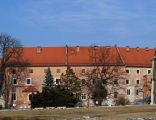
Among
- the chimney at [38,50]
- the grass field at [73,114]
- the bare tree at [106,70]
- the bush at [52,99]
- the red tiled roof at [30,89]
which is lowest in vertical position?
the grass field at [73,114]

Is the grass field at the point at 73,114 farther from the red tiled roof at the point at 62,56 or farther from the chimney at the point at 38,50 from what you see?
the chimney at the point at 38,50

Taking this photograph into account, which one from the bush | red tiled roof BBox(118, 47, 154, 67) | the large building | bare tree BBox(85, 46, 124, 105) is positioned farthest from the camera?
red tiled roof BBox(118, 47, 154, 67)

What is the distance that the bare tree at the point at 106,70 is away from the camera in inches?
4128

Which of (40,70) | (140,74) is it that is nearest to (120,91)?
(140,74)

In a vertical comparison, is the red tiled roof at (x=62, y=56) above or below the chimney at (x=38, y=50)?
below

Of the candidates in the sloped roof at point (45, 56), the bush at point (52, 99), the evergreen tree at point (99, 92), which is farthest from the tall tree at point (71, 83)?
the bush at point (52, 99)

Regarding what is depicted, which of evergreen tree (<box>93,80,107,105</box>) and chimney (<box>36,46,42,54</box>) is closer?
evergreen tree (<box>93,80,107,105</box>)

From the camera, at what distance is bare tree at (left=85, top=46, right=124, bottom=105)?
344 ft

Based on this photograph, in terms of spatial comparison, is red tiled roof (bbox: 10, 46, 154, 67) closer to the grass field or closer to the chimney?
the chimney

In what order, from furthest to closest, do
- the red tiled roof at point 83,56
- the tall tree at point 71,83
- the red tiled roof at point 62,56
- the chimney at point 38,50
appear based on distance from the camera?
1. the chimney at point 38,50
2. the red tiled roof at point 62,56
3. the red tiled roof at point 83,56
4. the tall tree at point 71,83

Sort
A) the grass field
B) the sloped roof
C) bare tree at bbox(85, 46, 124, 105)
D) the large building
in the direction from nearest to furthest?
1. the grass field
2. bare tree at bbox(85, 46, 124, 105)
3. the large building
4. the sloped roof

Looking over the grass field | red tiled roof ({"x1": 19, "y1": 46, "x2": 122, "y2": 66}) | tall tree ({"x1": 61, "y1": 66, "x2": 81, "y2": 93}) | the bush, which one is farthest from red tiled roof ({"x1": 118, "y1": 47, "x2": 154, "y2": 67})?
the grass field

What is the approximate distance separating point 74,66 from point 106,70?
55.5ft

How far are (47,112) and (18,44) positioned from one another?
53981mm
